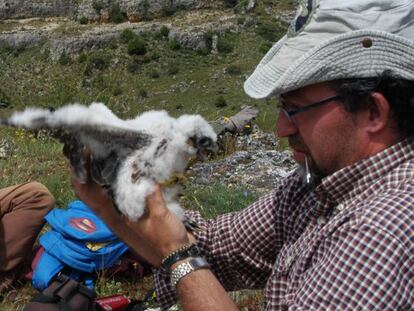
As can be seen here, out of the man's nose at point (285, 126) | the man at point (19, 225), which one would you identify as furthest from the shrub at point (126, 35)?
the man's nose at point (285, 126)

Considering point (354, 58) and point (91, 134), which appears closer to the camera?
point (354, 58)

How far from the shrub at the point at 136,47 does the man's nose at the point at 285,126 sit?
56.8 meters

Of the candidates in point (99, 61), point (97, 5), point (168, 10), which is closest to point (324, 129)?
point (99, 61)

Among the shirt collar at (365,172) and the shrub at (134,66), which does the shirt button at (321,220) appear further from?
the shrub at (134,66)

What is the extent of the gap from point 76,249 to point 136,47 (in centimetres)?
5515

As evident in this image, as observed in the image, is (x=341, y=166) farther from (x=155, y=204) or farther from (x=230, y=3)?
(x=230, y=3)

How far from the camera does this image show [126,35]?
196ft

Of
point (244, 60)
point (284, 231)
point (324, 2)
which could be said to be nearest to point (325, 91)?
point (324, 2)

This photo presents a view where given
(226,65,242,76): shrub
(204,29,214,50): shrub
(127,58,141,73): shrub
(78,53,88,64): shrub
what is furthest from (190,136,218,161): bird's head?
(204,29,214,50): shrub

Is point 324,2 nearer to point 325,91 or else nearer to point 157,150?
point 325,91

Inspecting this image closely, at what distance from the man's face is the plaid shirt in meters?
0.04

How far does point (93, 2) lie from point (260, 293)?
65.4 metres

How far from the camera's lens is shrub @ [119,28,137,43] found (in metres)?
59.3

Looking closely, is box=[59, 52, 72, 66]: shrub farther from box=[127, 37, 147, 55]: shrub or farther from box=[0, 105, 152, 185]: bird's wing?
box=[0, 105, 152, 185]: bird's wing
